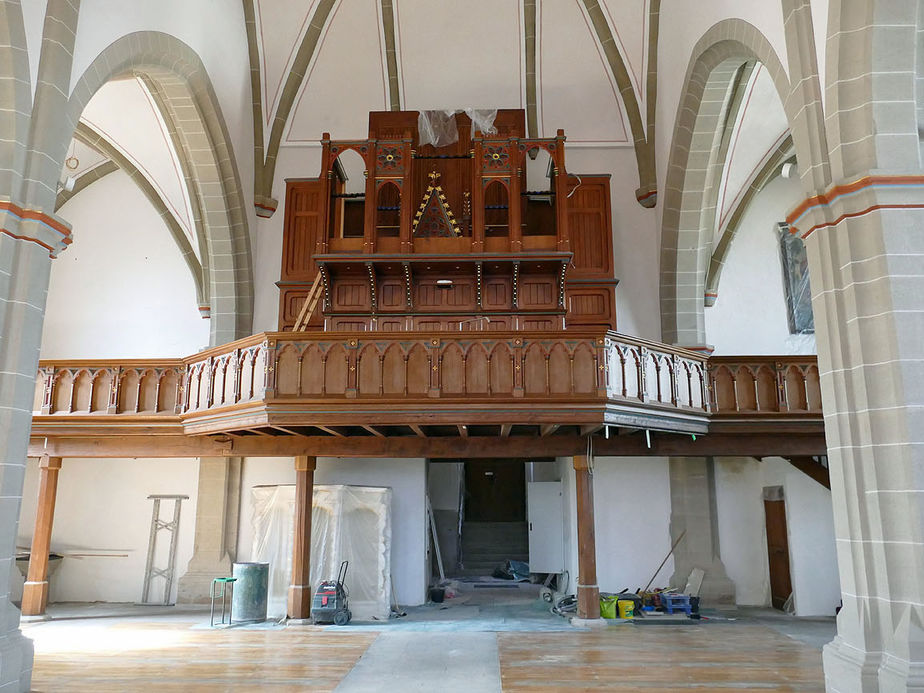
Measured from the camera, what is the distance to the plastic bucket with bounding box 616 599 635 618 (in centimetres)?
1073

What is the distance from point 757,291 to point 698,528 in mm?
4561

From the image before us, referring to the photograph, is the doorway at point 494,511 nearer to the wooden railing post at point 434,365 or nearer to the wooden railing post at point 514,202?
the wooden railing post at point 514,202

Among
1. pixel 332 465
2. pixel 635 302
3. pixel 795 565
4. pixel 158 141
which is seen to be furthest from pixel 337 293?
pixel 795 565

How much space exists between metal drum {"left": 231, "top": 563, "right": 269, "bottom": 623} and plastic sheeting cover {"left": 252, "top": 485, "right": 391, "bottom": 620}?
0.57m

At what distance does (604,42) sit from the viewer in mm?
13039

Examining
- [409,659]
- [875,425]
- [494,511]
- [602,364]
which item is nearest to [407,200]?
[602,364]

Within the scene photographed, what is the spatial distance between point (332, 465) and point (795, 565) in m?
7.74

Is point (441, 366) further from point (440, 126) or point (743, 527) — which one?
point (743, 527)

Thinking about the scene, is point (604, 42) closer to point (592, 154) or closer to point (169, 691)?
point (592, 154)

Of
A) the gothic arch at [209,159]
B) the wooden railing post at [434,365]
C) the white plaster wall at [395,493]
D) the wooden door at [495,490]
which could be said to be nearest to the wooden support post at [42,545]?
the white plaster wall at [395,493]

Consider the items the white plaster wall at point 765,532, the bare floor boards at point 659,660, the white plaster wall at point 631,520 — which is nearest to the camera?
the bare floor boards at point 659,660

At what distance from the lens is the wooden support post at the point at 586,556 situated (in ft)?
33.5

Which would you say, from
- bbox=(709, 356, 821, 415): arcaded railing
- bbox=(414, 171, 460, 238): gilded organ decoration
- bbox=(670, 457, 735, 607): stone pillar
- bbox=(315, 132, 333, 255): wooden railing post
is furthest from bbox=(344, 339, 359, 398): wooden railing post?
bbox=(670, 457, 735, 607): stone pillar

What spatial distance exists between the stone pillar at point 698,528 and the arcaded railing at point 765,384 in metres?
2.07
